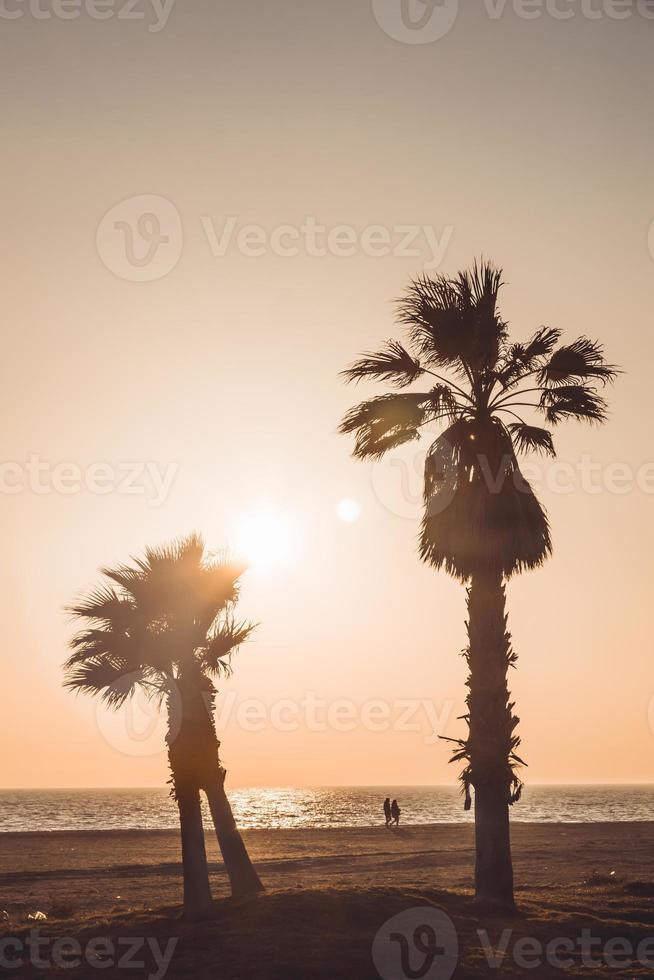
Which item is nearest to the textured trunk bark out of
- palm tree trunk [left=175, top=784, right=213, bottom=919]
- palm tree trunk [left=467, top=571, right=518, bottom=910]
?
palm tree trunk [left=175, top=784, right=213, bottom=919]

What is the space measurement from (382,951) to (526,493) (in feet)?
32.3

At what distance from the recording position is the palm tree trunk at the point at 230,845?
2102 cm

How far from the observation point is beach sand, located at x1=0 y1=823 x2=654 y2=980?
46.7ft

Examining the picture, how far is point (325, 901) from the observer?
1703 centimetres

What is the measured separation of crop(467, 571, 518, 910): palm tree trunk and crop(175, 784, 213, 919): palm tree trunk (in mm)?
5672

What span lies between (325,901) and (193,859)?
3.93m

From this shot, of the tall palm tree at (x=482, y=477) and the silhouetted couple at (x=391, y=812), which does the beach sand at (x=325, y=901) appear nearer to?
the tall palm tree at (x=482, y=477)

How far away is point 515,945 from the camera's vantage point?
49.5 feet

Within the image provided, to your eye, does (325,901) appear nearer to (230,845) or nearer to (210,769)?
(230,845)

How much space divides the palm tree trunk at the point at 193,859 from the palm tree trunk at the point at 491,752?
5672 millimetres

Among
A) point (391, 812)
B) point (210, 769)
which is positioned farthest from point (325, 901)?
point (391, 812)

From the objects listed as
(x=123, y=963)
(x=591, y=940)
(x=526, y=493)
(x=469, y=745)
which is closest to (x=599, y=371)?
(x=526, y=493)

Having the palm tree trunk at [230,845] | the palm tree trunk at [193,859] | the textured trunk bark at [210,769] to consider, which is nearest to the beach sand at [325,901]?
the palm tree trunk at [193,859]

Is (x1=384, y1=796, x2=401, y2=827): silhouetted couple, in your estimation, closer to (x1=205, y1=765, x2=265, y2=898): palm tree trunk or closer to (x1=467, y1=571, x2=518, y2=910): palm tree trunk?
(x1=205, y1=765, x2=265, y2=898): palm tree trunk
